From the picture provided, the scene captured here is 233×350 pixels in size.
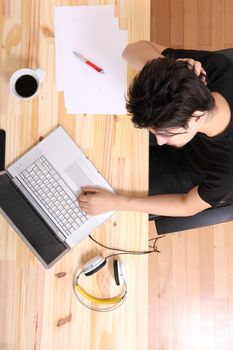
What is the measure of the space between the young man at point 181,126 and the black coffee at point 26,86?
10.0 inches

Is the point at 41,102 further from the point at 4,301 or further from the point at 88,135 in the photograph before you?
the point at 4,301

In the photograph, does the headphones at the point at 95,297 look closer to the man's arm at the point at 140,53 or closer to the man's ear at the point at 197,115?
the man's ear at the point at 197,115

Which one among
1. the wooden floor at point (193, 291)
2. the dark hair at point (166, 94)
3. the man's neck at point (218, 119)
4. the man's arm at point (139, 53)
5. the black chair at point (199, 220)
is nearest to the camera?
the dark hair at point (166, 94)

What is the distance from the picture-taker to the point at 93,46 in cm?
103

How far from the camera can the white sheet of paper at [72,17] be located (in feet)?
3.39

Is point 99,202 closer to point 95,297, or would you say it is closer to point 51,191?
point 51,191

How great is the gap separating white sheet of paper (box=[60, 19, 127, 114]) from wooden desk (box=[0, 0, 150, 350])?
0.03 metres

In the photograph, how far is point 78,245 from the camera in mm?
1004

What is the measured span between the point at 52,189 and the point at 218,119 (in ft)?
1.52

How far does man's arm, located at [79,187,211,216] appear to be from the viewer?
0.99 m

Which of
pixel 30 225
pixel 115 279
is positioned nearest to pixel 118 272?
pixel 115 279

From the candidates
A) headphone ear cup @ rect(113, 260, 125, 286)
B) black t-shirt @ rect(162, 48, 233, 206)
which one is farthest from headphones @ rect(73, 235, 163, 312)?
black t-shirt @ rect(162, 48, 233, 206)

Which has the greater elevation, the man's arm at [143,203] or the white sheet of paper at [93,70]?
the white sheet of paper at [93,70]

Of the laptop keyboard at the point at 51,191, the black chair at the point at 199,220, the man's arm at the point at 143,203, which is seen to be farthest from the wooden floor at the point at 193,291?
the laptop keyboard at the point at 51,191
